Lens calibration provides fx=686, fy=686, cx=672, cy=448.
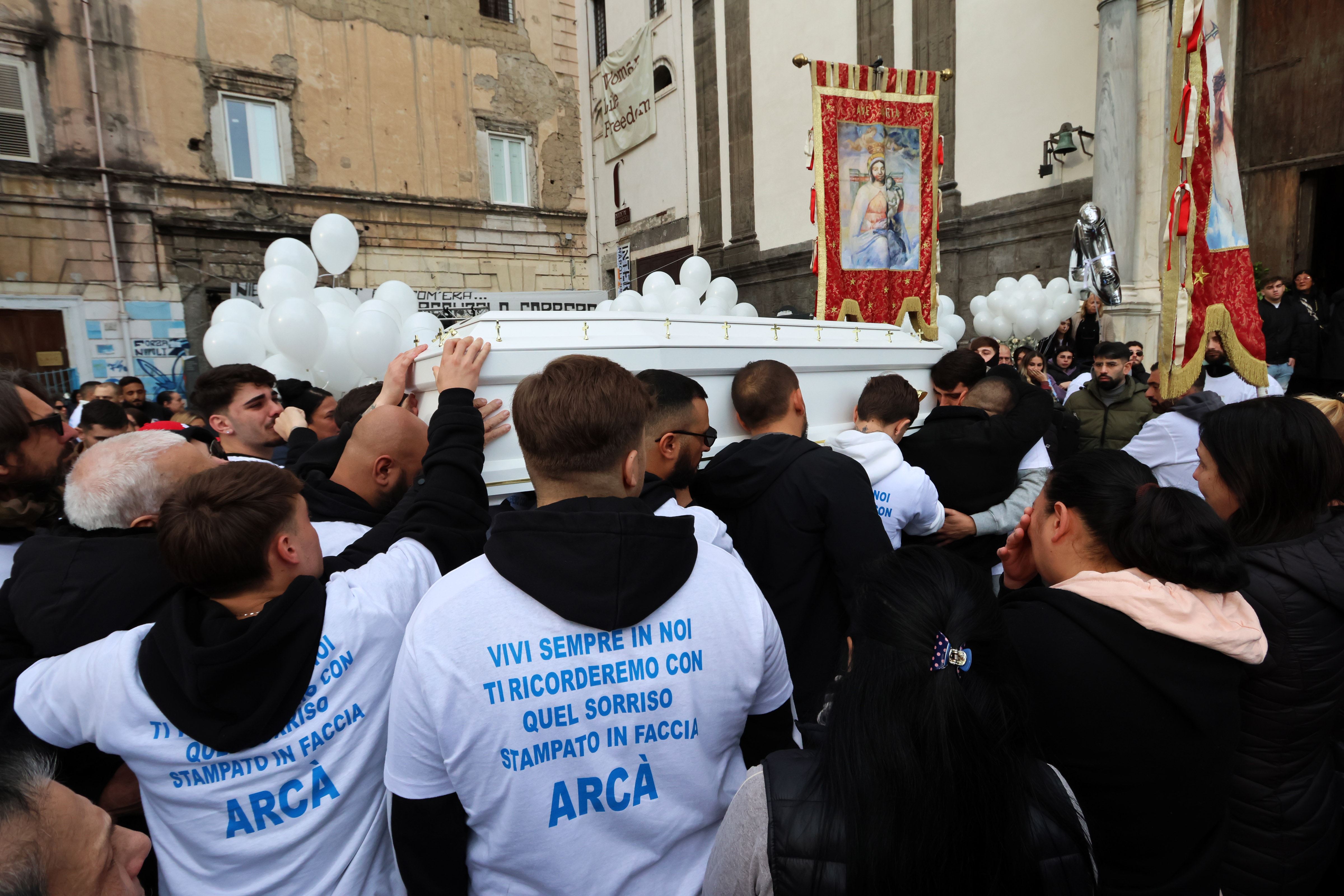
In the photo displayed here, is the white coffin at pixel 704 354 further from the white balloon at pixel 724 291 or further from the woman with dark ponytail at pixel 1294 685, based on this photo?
the white balloon at pixel 724 291

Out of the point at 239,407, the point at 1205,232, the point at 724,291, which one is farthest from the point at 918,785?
the point at 724,291

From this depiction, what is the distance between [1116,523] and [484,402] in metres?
1.49

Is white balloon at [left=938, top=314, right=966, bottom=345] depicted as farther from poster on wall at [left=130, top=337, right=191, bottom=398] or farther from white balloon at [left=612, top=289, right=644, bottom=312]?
poster on wall at [left=130, top=337, right=191, bottom=398]

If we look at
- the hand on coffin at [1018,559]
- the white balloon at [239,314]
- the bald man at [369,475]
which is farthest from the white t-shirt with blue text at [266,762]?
the white balloon at [239,314]

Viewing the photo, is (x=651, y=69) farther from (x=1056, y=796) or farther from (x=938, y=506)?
(x=1056, y=796)

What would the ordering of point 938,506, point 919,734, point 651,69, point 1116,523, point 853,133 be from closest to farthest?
point 919,734
point 1116,523
point 938,506
point 853,133
point 651,69

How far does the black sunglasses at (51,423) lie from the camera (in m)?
1.54

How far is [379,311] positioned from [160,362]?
784 cm

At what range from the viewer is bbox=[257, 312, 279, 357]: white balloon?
14.1 ft

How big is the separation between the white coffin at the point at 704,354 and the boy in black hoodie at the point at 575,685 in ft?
1.87

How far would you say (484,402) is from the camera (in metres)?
1.89

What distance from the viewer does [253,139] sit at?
10.7 metres

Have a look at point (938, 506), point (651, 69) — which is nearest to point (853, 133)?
point (938, 506)

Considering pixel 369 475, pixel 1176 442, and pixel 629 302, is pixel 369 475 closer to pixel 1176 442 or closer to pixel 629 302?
pixel 1176 442
